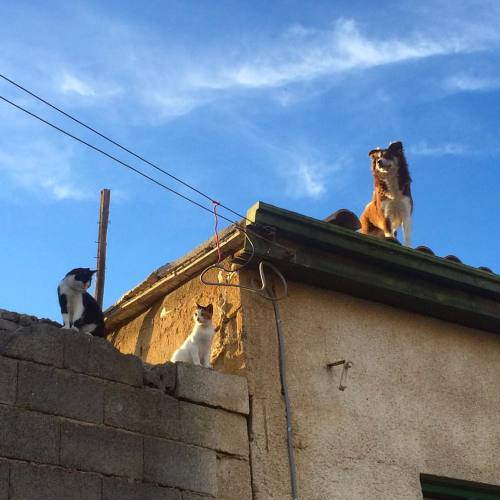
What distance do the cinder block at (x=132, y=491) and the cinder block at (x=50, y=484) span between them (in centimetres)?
6

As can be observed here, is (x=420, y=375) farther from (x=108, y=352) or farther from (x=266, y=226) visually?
(x=108, y=352)

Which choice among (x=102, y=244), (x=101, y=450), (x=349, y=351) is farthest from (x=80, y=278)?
(x=102, y=244)

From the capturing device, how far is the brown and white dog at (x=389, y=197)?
32.2 ft

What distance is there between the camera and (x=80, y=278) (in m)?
6.36

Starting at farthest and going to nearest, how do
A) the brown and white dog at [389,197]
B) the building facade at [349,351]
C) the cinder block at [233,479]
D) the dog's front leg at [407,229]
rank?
the brown and white dog at [389,197]
the dog's front leg at [407,229]
the building facade at [349,351]
the cinder block at [233,479]

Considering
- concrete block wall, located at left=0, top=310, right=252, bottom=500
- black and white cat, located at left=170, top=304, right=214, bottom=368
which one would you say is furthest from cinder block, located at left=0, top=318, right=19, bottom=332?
black and white cat, located at left=170, top=304, right=214, bottom=368

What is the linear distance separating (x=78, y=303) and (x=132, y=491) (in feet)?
5.38

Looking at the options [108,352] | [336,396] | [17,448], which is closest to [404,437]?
[336,396]

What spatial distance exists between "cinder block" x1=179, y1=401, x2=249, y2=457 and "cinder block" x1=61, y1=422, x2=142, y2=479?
43 centimetres

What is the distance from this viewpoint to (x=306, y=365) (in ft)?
21.7

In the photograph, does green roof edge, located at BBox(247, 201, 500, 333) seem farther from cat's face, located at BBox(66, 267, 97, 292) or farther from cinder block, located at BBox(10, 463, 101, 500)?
cinder block, located at BBox(10, 463, 101, 500)

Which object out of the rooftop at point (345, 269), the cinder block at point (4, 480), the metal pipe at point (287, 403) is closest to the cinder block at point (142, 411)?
the cinder block at point (4, 480)

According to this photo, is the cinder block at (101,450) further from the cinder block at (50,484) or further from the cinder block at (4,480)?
the cinder block at (4,480)

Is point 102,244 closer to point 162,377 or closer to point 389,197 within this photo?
point 389,197
